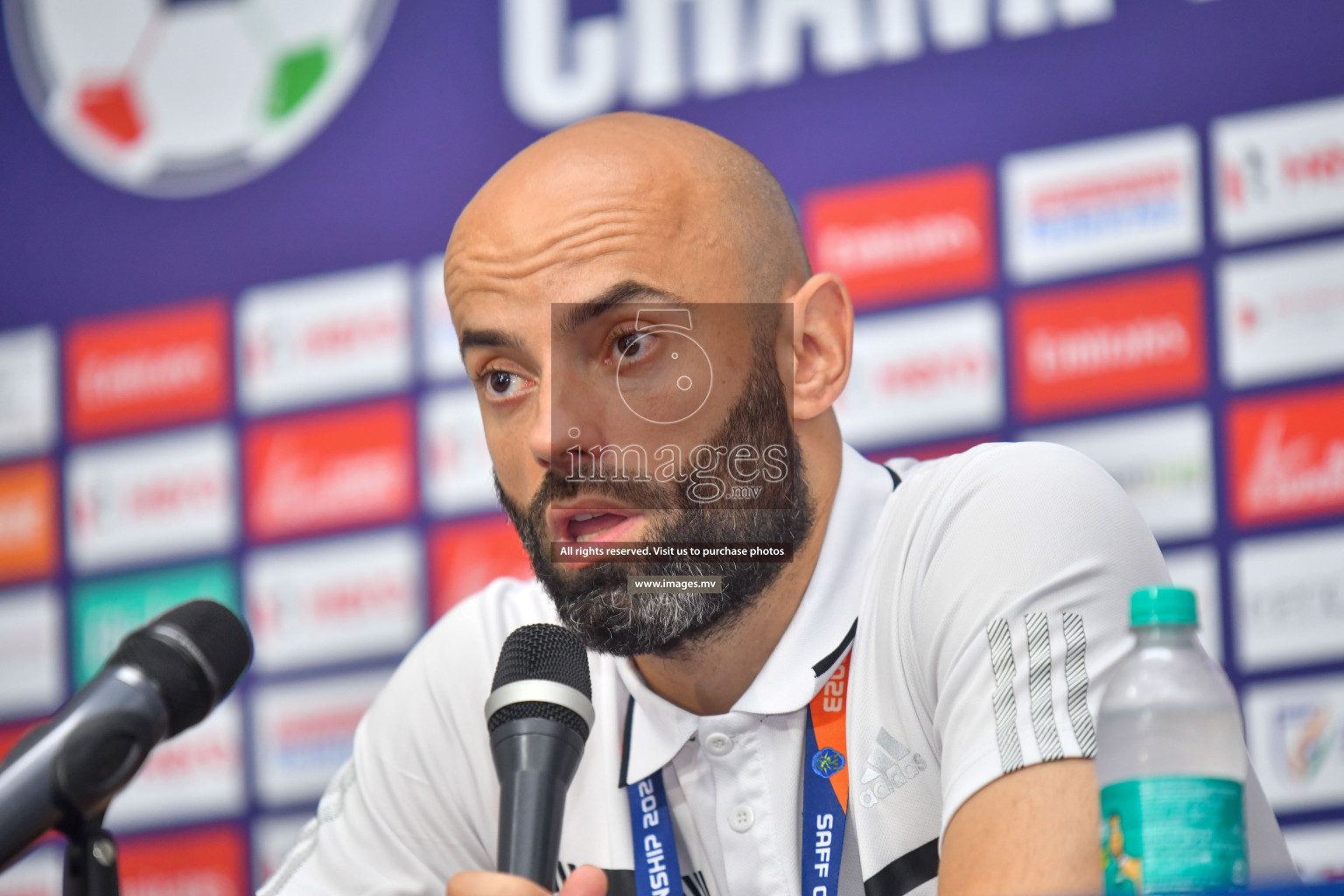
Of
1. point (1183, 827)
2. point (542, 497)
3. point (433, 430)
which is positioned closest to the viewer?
point (1183, 827)

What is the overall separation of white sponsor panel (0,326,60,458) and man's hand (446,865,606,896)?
7.74ft

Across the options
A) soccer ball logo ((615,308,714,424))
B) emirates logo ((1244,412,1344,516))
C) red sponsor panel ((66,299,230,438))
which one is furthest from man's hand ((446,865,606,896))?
red sponsor panel ((66,299,230,438))

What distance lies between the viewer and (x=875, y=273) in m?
2.24

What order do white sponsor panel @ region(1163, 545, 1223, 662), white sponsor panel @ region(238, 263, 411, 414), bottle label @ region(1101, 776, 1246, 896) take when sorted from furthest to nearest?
white sponsor panel @ region(238, 263, 411, 414), white sponsor panel @ region(1163, 545, 1223, 662), bottle label @ region(1101, 776, 1246, 896)

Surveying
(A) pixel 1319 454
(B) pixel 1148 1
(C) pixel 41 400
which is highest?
A: (B) pixel 1148 1

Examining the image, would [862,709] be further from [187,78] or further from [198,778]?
[187,78]

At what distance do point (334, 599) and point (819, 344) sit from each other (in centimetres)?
150

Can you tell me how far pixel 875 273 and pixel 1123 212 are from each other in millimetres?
419

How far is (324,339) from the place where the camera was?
2.59 meters

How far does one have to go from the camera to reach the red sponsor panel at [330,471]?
2.52m

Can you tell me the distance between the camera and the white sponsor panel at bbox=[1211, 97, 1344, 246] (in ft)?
6.54

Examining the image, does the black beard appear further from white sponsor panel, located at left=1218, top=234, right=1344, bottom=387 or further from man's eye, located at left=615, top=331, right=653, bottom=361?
white sponsor panel, located at left=1218, top=234, right=1344, bottom=387

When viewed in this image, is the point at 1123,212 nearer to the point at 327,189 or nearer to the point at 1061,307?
the point at 1061,307

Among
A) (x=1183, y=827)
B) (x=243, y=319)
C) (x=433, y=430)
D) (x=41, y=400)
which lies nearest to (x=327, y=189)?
(x=243, y=319)
